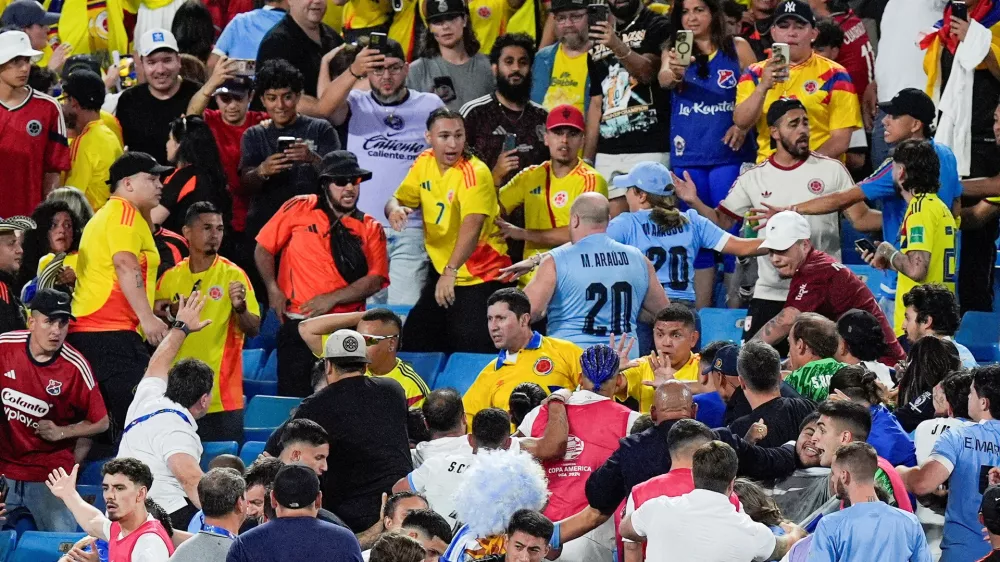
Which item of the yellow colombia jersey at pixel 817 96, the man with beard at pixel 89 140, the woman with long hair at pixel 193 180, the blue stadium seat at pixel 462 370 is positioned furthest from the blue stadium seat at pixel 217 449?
the yellow colombia jersey at pixel 817 96

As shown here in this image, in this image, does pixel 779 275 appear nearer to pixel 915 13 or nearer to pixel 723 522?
pixel 915 13

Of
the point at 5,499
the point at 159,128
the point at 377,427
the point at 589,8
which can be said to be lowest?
the point at 5,499

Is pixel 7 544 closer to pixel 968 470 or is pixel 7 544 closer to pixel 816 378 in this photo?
pixel 816 378

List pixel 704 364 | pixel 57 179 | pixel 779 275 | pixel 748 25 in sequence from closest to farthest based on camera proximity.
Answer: pixel 704 364 < pixel 779 275 < pixel 57 179 < pixel 748 25

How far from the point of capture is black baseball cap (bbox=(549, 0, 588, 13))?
37.7 feet

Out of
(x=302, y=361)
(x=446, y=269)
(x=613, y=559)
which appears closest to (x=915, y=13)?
(x=446, y=269)

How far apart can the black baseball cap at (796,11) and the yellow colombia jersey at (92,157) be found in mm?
4671

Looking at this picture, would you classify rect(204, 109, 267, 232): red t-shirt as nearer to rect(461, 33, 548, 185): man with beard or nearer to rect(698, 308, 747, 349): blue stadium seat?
rect(461, 33, 548, 185): man with beard

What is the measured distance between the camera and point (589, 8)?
11.5 metres

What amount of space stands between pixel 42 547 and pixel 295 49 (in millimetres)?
4993

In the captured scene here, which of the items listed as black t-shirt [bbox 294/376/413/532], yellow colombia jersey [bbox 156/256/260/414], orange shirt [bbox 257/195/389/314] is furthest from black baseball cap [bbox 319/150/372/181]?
black t-shirt [bbox 294/376/413/532]

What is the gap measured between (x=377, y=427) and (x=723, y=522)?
6.97ft

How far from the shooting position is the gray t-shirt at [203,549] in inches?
263

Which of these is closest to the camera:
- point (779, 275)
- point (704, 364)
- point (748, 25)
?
point (704, 364)
